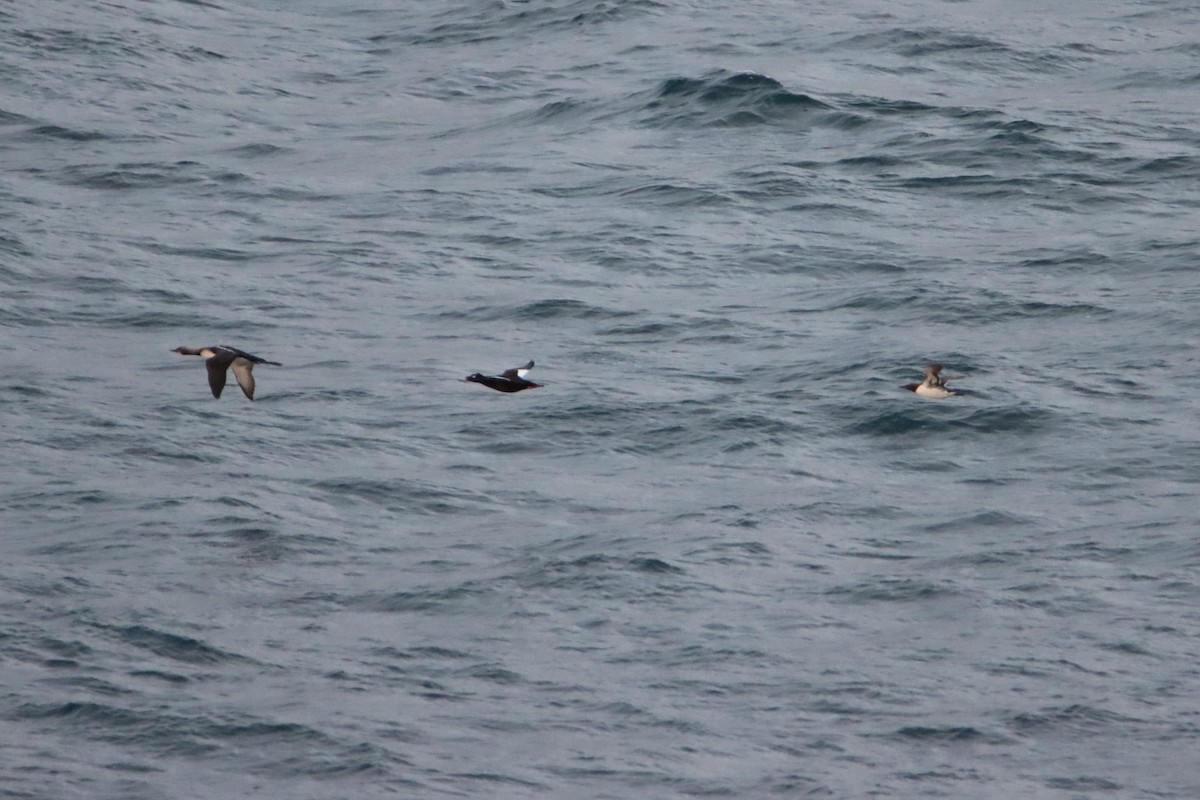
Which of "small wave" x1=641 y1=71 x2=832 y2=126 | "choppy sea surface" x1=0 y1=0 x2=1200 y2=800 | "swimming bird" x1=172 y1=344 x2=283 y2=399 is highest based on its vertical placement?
Result: "small wave" x1=641 y1=71 x2=832 y2=126

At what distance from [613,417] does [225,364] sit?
548cm

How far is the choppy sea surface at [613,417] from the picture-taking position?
19.9 metres

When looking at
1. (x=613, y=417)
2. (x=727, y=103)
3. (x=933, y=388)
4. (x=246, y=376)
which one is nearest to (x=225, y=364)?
(x=246, y=376)

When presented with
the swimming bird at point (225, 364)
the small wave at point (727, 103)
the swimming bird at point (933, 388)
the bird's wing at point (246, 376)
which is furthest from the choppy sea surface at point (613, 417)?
the swimming bird at point (225, 364)

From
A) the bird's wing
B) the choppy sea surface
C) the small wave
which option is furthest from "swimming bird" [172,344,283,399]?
the small wave

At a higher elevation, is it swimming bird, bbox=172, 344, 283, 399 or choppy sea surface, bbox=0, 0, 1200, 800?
swimming bird, bbox=172, 344, 283, 399

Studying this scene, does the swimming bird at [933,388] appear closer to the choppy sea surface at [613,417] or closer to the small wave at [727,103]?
the choppy sea surface at [613,417]

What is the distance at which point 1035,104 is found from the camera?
34.3 metres

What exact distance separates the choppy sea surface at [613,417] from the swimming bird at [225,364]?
1797 mm

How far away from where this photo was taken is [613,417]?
25.4 m

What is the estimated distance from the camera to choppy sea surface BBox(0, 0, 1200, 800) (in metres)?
19.9

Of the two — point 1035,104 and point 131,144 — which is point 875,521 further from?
point 131,144

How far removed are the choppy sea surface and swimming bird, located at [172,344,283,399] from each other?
1.80 m

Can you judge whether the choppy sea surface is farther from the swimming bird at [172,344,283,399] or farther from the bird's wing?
the swimming bird at [172,344,283,399]
